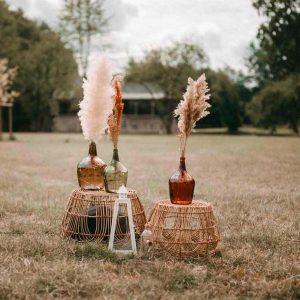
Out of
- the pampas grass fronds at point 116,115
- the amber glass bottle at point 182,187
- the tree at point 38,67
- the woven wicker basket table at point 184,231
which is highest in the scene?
the tree at point 38,67

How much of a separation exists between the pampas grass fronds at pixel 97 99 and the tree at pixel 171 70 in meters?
40.5

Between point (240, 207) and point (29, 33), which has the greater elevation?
point (29, 33)

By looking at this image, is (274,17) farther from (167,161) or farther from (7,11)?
(7,11)

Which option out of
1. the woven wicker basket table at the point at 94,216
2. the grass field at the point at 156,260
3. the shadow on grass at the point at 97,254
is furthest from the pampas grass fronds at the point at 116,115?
the grass field at the point at 156,260

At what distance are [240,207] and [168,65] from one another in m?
39.8

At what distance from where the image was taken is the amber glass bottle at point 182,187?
4234 millimetres

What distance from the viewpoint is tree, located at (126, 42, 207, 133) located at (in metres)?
45.3

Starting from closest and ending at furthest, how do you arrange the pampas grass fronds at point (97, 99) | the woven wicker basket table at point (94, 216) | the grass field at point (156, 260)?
the grass field at point (156, 260) < the pampas grass fronds at point (97, 99) < the woven wicker basket table at point (94, 216)

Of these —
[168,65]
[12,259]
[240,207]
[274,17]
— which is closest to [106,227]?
[12,259]

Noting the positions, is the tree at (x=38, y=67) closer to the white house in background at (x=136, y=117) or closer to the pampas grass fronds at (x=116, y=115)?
the white house in background at (x=136, y=117)

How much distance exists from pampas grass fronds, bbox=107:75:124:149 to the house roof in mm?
42240

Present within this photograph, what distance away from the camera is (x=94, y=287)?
3.25 meters

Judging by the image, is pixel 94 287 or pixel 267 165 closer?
pixel 94 287

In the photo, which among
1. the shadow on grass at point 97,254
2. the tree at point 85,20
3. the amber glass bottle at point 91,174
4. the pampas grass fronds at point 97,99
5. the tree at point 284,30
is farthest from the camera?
the tree at point 85,20
